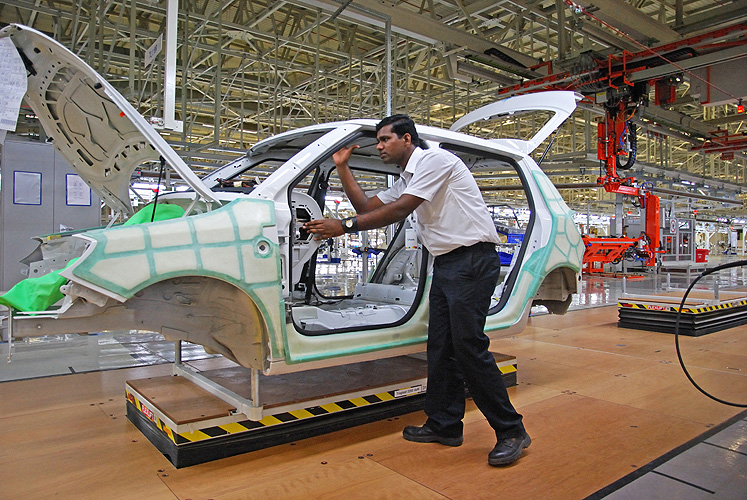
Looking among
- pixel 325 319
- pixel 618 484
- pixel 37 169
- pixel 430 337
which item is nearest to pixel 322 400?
pixel 325 319

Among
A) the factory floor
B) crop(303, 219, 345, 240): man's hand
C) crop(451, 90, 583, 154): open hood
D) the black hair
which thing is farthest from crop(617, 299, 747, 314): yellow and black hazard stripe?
crop(303, 219, 345, 240): man's hand

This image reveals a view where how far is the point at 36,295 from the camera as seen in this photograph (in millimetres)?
2154

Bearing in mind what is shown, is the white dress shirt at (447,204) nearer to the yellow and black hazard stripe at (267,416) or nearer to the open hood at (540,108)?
the yellow and black hazard stripe at (267,416)

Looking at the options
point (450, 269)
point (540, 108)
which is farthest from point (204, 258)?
point (540, 108)

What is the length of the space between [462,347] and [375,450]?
70 centimetres

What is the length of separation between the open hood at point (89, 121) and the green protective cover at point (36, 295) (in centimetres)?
69

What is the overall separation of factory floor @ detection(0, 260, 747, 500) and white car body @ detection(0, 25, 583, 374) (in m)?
0.49

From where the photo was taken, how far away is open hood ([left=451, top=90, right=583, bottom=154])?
4039 millimetres

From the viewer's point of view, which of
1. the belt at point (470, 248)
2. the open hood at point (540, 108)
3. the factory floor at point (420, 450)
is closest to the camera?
the factory floor at point (420, 450)

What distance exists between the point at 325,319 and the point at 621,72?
22.9ft

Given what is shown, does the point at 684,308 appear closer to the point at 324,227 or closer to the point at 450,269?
the point at 450,269

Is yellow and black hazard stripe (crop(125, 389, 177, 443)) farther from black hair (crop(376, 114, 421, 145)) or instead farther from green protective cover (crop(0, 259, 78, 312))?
black hair (crop(376, 114, 421, 145))

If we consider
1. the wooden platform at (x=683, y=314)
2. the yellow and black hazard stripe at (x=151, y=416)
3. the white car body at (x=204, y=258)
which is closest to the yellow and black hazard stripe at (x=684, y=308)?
Answer: the wooden platform at (x=683, y=314)

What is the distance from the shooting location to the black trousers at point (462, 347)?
8.45 feet
